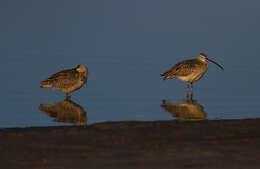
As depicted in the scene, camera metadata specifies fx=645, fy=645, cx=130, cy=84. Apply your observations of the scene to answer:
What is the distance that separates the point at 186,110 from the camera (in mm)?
14211

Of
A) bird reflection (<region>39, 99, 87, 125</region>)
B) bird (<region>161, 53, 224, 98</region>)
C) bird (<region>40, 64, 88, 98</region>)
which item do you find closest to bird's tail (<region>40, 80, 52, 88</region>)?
bird (<region>40, 64, 88, 98</region>)

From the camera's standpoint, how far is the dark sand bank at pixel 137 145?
8.04 meters

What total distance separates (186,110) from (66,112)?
264 cm

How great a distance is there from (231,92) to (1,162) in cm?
974

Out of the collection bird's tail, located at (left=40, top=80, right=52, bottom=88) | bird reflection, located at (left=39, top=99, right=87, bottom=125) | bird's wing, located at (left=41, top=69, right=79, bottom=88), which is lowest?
bird reflection, located at (left=39, top=99, right=87, bottom=125)

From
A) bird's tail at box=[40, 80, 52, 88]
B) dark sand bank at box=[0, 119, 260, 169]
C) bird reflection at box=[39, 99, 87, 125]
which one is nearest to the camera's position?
dark sand bank at box=[0, 119, 260, 169]

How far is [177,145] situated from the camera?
917 centimetres

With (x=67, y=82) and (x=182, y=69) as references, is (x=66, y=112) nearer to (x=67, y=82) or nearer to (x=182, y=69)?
(x=67, y=82)

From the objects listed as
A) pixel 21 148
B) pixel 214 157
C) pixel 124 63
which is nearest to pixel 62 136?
pixel 21 148

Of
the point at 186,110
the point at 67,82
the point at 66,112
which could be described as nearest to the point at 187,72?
the point at 67,82

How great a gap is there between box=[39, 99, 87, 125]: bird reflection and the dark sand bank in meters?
1.95

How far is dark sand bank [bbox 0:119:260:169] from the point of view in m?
8.04

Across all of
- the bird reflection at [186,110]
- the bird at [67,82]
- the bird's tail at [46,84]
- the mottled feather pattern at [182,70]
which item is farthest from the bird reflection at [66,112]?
the mottled feather pattern at [182,70]

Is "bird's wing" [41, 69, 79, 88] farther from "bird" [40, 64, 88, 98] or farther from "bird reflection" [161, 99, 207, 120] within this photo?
"bird reflection" [161, 99, 207, 120]
